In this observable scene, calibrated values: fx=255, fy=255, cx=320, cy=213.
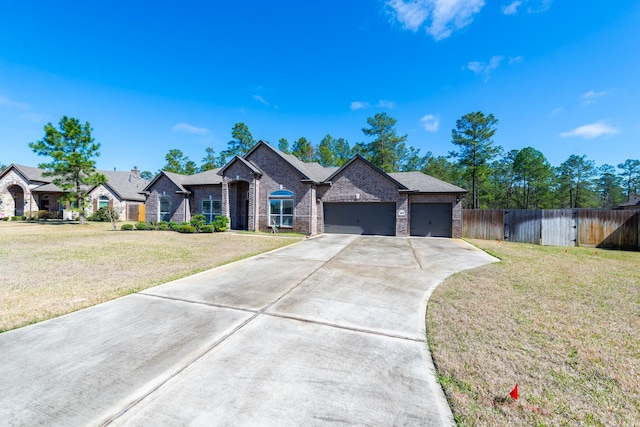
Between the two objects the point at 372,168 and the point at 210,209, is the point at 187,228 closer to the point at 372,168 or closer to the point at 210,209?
the point at 210,209

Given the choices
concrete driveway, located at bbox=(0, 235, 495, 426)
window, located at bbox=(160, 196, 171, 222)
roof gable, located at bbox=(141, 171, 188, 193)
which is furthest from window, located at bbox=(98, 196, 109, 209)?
concrete driveway, located at bbox=(0, 235, 495, 426)

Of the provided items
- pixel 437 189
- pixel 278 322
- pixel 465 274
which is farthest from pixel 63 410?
pixel 437 189

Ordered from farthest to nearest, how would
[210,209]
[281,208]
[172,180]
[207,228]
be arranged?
1. [172,180]
2. [210,209]
3. [281,208]
4. [207,228]

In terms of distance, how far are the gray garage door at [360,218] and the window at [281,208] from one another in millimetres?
2652

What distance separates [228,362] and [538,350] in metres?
4.01

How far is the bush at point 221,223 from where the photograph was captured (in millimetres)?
18281

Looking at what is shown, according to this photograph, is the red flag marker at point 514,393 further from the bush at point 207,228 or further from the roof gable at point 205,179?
the roof gable at point 205,179

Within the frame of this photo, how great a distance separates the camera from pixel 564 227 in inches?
571

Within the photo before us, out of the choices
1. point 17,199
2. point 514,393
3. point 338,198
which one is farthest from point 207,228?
point 17,199

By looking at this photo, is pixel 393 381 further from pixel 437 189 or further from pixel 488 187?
pixel 488 187

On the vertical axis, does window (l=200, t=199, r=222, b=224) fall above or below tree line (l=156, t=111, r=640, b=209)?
below

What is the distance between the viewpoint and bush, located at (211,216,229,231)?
60.0 ft

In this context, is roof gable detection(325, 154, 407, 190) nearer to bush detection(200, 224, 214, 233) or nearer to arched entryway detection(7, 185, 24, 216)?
bush detection(200, 224, 214, 233)

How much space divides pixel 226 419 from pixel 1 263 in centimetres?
1081
